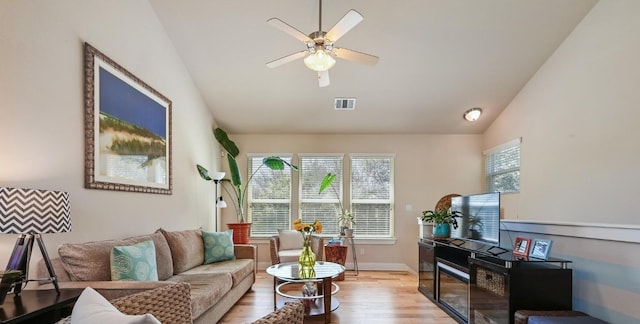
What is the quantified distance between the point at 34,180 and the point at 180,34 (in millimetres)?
2580

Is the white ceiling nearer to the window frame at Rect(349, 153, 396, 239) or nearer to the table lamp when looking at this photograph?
the window frame at Rect(349, 153, 396, 239)

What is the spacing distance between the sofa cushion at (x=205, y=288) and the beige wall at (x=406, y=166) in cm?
285

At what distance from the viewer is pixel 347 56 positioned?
3432 millimetres

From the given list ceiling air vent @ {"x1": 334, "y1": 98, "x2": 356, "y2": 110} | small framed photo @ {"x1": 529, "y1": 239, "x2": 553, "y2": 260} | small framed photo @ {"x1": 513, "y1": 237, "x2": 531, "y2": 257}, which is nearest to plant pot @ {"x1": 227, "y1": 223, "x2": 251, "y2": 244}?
ceiling air vent @ {"x1": 334, "y1": 98, "x2": 356, "y2": 110}

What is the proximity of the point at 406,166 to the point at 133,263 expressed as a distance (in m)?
4.89

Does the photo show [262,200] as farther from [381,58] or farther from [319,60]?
[319,60]

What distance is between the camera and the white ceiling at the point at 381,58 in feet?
13.1

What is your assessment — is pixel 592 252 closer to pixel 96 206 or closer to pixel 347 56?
pixel 347 56

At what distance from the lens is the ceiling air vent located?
18.5 feet

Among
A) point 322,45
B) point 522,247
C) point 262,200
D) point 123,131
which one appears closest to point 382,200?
point 262,200

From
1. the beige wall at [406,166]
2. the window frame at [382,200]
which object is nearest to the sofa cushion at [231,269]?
the beige wall at [406,166]

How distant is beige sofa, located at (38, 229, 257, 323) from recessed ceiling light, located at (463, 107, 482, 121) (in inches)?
155

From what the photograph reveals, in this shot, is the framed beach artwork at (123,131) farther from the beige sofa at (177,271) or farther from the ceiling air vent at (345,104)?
the ceiling air vent at (345,104)

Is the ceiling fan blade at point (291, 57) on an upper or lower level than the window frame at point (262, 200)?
upper
